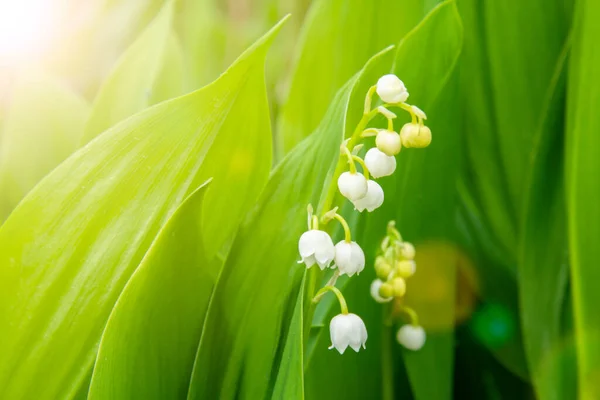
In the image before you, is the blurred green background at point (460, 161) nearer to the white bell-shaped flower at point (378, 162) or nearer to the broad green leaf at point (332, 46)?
the broad green leaf at point (332, 46)

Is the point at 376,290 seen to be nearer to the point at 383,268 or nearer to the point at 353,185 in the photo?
the point at 383,268

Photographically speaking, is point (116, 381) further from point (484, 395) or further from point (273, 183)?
point (484, 395)

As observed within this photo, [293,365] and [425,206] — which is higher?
[425,206]

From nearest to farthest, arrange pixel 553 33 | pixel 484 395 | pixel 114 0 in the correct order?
pixel 553 33, pixel 484 395, pixel 114 0

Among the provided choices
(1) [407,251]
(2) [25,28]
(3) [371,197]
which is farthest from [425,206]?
(2) [25,28]

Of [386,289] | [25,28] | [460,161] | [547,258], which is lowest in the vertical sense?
[386,289]

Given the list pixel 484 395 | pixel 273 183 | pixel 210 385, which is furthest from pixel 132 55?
pixel 484 395

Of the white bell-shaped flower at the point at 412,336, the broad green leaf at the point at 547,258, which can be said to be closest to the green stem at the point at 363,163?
the white bell-shaped flower at the point at 412,336
